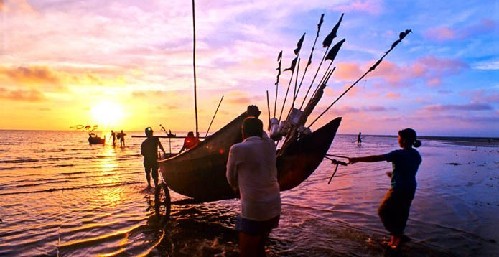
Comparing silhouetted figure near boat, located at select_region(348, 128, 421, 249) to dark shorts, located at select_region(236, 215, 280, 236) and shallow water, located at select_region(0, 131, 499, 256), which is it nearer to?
shallow water, located at select_region(0, 131, 499, 256)

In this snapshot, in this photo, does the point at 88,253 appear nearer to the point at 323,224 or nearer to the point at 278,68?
the point at 323,224

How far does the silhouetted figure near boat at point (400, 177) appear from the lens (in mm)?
5945

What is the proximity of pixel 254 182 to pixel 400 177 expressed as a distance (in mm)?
3520

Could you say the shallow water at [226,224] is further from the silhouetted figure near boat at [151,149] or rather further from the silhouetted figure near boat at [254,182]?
the silhouetted figure near boat at [254,182]

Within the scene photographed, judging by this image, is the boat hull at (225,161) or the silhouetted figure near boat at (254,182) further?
the boat hull at (225,161)

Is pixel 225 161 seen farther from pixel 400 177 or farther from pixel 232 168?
pixel 232 168

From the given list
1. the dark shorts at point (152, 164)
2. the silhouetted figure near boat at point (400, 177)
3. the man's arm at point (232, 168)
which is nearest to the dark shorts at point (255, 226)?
the man's arm at point (232, 168)

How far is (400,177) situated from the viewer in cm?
605

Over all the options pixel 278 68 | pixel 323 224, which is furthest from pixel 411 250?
pixel 278 68

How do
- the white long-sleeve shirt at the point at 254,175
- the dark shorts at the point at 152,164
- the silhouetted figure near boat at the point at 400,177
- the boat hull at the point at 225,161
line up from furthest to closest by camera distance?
the dark shorts at the point at 152,164, the boat hull at the point at 225,161, the silhouetted figure near boat at the point at 400,177, the white long-sleeve shirt at the point at 254,175

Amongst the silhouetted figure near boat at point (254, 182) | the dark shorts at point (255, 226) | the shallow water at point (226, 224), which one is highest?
the silhouetted figure near boat at point (254, 182)

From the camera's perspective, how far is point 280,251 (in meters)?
6.64

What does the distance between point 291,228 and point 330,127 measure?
257cm

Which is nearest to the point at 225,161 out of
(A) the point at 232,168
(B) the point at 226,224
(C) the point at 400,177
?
(B) the point at 226,224
